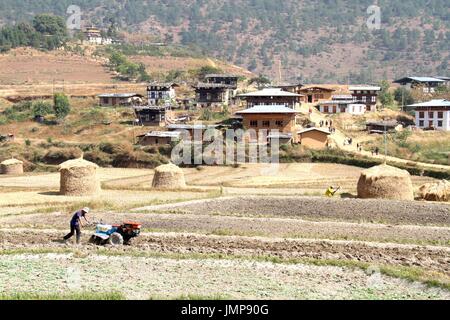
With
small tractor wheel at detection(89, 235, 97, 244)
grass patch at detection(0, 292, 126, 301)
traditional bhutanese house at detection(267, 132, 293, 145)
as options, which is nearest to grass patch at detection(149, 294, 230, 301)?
grass patch at detection(0, 292, 126, 301)

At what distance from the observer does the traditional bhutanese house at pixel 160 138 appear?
184 ft

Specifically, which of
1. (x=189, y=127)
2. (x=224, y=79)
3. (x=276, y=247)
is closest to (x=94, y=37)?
(x=224, y=79)

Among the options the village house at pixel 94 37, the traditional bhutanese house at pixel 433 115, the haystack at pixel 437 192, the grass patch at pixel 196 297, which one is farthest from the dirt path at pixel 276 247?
the village house at pixel 94 37

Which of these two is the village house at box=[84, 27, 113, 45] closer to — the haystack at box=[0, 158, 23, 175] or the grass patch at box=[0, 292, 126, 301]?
the haystack at box=[0, 158, 23, 175]

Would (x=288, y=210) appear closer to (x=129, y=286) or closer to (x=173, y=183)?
(x=173, y=183)

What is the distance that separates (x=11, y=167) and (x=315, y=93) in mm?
33881

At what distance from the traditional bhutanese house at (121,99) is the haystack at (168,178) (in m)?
37.6

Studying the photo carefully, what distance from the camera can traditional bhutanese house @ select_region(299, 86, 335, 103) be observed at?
72738mm

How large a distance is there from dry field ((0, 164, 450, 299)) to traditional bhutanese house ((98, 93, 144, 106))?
39.5 metres

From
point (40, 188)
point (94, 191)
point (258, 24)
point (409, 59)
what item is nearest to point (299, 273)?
point (94, 191)

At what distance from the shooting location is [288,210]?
2916cm

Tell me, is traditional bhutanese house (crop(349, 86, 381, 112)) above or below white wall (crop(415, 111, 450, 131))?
above

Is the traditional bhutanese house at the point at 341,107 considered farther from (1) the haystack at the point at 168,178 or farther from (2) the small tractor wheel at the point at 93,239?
(2) the small tractor wheel at the point at 93,239

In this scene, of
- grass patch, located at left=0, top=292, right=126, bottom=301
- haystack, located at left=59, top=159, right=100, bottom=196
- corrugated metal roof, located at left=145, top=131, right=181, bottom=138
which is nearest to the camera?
grass patch, located at left=0, top=292, right=126, bottom=301
